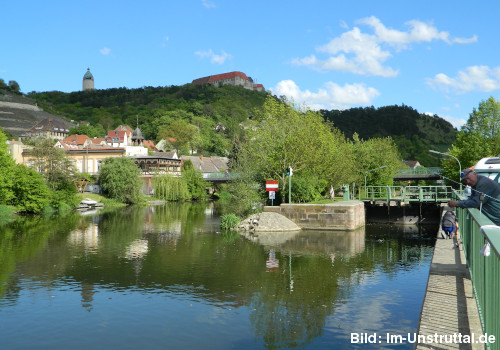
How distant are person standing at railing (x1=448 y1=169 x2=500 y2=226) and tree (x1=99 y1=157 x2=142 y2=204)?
190 ft

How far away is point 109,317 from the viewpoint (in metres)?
13.3

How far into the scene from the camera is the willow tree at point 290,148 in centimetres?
4016

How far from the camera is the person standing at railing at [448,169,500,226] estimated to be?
7754 millimetres

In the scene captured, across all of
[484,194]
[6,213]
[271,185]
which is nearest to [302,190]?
[271,185]

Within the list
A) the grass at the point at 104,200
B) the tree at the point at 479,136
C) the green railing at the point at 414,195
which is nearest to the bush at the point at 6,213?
the grass at the point at 104,200

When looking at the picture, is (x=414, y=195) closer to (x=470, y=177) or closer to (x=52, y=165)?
(x=52, y=165)

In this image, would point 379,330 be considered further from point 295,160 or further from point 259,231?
point 295,160

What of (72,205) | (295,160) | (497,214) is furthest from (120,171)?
(497,214)

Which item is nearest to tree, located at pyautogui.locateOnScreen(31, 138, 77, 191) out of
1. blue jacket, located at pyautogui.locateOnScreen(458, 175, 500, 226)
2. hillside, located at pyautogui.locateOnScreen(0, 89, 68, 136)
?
blue jacket, located at pyautogui.locateOnScreen(458, 175, 500, 226)

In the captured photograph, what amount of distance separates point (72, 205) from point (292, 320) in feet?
152

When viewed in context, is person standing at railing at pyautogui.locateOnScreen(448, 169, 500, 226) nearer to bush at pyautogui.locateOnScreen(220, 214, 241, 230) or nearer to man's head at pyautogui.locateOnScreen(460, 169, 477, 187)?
man's head at pyautogui.locateOnScreen(460, 169, 477, 187)

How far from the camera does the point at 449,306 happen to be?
29.6ft

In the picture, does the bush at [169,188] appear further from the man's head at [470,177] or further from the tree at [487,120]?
the man's head at [470,177]

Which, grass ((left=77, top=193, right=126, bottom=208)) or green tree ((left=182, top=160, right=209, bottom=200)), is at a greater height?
green tree ((left=182, top=160, right=209, bottom=200))
